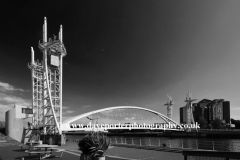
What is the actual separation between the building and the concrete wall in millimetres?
137618

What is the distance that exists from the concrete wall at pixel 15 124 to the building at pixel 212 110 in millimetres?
137618

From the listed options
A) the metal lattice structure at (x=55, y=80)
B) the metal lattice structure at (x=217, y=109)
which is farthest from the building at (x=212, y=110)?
the metal lattice structure at (x=55, y=80)

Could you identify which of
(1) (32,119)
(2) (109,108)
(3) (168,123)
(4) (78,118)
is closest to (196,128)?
(3) (168,123)

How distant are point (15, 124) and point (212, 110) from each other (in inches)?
6259

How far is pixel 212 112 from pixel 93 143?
6906 inches

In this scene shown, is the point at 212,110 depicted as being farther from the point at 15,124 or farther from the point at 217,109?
the point at 15,124

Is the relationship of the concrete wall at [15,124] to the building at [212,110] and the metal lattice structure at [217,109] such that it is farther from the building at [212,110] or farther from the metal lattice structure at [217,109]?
the metal lattice structure at [217,109]

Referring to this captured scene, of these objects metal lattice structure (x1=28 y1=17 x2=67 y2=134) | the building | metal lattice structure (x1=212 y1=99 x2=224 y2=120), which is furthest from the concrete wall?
metal lattice structure (x1=212 y1=99 x2=224 y2=120)

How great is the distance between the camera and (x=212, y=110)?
162500mm

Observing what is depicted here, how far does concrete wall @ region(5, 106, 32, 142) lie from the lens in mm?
33188

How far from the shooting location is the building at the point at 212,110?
153 m

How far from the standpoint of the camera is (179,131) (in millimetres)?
111812

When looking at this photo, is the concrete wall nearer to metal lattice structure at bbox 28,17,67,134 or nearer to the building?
metal lattice structure at bbox 28,17,67,134

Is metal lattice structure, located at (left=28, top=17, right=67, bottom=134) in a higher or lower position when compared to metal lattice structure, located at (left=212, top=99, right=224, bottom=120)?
higher
